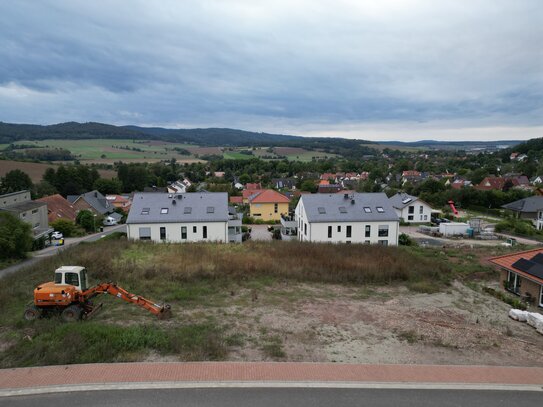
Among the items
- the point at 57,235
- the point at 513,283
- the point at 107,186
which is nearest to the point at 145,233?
the point at 57,235

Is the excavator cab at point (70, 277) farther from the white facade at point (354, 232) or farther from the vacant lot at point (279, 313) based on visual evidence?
the white facade at point (354, 232)

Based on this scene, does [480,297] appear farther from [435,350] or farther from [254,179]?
[254,179]

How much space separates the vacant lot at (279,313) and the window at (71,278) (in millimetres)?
1510

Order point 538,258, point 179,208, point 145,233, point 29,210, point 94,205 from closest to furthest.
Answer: point 538,258, point 145,233, point 179,208, point 29,210, point 94,205

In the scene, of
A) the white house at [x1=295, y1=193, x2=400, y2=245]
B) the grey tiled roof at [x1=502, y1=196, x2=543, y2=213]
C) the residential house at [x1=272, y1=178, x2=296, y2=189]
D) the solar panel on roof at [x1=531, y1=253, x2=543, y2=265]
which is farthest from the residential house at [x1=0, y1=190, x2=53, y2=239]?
the residential house at [x1=272, y1=178, x2=296, y2=189]

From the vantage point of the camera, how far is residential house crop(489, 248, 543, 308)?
18.1 meters

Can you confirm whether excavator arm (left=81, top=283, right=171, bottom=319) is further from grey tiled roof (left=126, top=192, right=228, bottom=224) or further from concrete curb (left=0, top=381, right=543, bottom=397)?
grey tiled roof (left=126, top=192, right=228, bottom=224)

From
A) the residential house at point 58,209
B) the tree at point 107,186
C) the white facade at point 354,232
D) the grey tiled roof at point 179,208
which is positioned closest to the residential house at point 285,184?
the tree at point 107,186

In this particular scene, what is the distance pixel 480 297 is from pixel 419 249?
1359 centimetres

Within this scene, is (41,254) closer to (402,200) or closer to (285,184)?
(402,200)

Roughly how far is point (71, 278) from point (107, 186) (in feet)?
219

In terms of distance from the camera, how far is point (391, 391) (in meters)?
9.10

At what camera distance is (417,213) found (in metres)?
49.0

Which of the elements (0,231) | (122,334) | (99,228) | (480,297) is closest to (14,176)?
(99,228)
